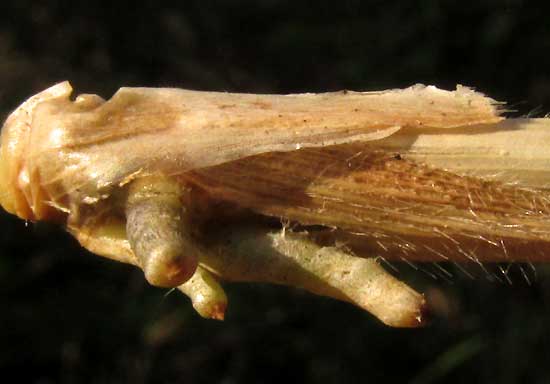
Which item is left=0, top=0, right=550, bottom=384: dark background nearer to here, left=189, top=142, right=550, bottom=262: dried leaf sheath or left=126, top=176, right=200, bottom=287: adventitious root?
left=189, top=142, right=550, bottom=262: dried leaf sheath

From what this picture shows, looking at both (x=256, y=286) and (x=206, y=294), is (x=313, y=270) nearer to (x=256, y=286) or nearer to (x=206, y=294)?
(x=206, y=294)

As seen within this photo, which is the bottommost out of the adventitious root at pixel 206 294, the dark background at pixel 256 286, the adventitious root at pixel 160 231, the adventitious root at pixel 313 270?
the dark background at pixel 256 286

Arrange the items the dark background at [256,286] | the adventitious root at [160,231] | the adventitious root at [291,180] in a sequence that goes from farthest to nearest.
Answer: the dark background at [256,286] → the adventitious root at [291,180] → the adventitious root at [160,231]

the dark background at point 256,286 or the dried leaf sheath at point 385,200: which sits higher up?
the dried leaf sheath at point 385,200

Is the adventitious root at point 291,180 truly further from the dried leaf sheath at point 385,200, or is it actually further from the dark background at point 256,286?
the dark background at point 256,286

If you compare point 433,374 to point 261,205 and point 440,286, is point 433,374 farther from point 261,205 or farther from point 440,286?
point 261,205

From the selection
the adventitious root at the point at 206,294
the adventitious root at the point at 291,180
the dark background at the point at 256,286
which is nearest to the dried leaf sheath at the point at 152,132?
the adventitious root at the point at 291,180

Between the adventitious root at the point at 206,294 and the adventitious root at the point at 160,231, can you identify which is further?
the adventitious root at the point at 206,294

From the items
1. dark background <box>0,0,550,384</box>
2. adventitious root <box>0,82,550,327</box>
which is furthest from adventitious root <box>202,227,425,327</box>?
dark background <box>0,0,550,384</box>
